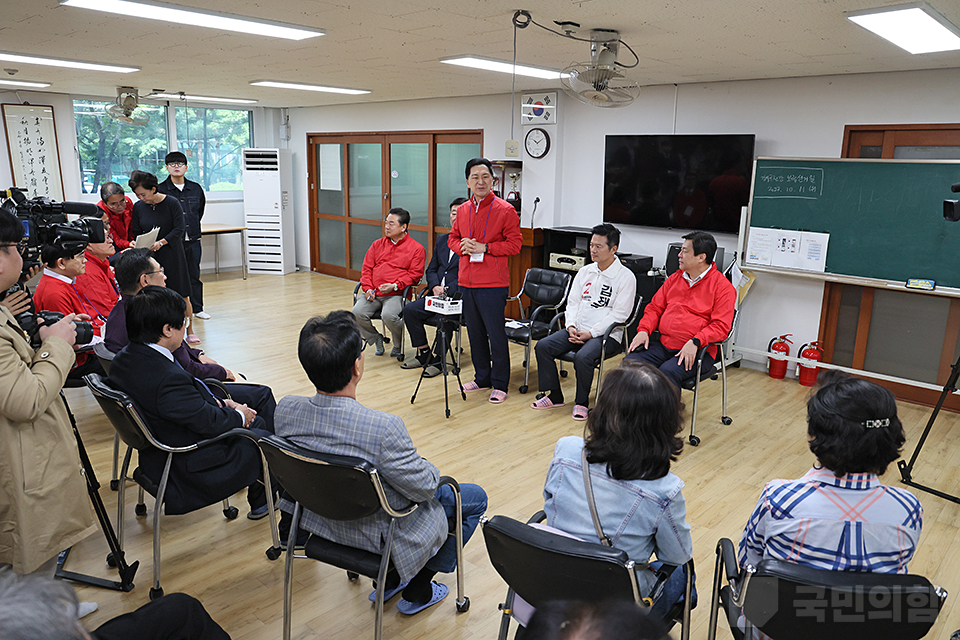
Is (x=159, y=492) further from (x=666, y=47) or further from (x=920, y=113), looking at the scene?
(x=920, y=113)

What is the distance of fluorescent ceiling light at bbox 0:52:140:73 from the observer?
5090 mm

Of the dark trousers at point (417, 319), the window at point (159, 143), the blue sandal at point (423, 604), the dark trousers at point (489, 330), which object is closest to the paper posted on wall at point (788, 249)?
the dark trousers at point (489, 330)

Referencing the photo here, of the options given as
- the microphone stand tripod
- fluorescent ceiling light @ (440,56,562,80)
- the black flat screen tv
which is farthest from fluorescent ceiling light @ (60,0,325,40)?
the microphone stand tripod

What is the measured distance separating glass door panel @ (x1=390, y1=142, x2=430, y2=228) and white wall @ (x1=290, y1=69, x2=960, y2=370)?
38cm

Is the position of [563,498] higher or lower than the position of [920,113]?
lower

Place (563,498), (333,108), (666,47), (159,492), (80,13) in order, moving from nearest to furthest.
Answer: (563,498) → (159,492) → (80,13) → (666,47) → (333,108)

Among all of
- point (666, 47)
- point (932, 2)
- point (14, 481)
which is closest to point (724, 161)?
point (666, 47)

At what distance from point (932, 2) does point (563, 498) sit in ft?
9.03

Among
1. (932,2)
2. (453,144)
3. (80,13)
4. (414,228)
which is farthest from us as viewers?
(414,228)

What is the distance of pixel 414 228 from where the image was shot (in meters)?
8.51

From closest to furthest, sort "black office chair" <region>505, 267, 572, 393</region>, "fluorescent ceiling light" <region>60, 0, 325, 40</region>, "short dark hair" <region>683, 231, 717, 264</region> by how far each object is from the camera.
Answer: "fluorescent ceiling light" <region>60, 0, 325, 40</region>, "short dark hair" <region>683, 231, 717, 264</region>, "black office chair" <region>505, 267, 572, 393</region>

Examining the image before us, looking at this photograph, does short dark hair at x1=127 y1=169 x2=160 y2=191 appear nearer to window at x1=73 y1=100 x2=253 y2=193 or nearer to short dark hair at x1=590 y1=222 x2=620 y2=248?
window at x1=73 y1=100 x2=253 y2=193

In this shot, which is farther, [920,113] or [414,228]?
[414,228]

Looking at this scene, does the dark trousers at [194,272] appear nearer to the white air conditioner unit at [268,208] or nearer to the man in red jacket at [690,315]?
the white air conditioner unit at [268,208]
